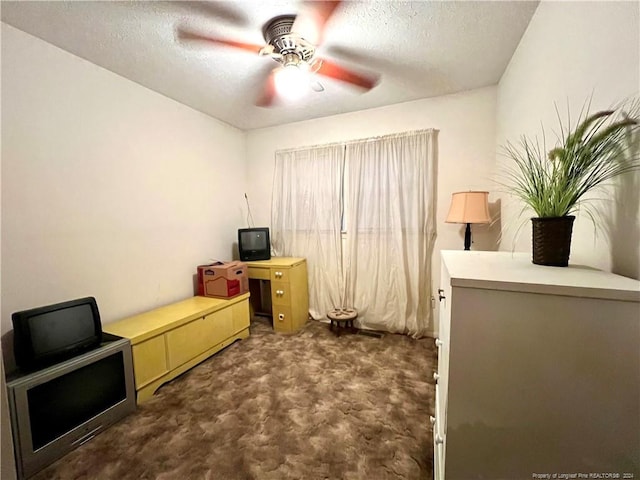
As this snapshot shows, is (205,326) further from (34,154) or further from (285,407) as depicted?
(34,154)

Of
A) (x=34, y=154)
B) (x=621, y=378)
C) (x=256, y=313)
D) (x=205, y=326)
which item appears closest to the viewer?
(x=621, y=378)

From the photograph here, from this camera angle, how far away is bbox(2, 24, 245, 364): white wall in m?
1.62

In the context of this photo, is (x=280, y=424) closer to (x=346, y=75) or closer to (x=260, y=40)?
(x=260, y=40)

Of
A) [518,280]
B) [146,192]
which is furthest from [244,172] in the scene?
[518,280]

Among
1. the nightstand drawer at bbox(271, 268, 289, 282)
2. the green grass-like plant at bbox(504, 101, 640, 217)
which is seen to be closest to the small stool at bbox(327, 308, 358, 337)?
the nightstand drawer at bbox(271, 268, 289, 282)

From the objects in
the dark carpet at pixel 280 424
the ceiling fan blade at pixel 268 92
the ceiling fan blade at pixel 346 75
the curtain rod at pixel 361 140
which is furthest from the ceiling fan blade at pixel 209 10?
the dark carpet at pixel 280 424

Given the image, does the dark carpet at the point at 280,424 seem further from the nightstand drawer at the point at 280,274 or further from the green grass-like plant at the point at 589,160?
the green grass-like plant at the point at 589,160

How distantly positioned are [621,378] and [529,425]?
0.82 feet

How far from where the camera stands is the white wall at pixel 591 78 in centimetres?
83

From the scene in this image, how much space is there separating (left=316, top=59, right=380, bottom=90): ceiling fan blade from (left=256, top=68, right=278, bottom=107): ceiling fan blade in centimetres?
38

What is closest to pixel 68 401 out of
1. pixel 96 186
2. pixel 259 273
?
pixel 96 186

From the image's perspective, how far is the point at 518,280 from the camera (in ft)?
2.35

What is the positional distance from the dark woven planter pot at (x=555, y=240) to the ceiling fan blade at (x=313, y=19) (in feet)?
4.94

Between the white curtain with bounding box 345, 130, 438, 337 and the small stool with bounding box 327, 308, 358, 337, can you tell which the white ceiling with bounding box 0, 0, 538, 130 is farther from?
the small stool with bounding box 327, 308, 358, 337
